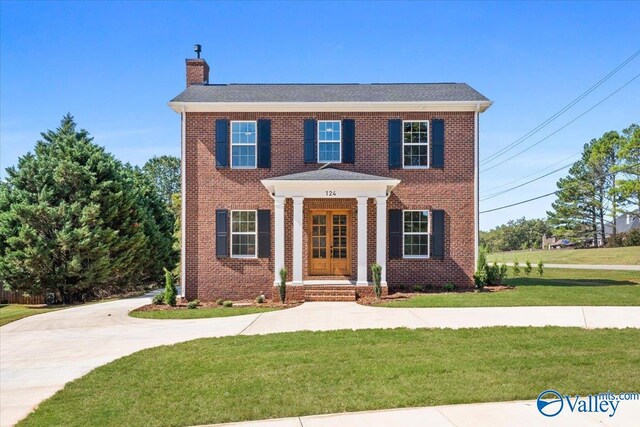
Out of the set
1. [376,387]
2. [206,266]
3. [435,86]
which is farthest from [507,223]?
[376,387]

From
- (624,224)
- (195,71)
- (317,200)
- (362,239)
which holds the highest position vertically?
(195,71)

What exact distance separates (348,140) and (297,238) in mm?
4076

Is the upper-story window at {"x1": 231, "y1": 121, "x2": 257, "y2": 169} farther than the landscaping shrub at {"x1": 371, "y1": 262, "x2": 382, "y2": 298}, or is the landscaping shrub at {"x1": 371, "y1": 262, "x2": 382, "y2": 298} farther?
the upper-story window at {"x1": 231, "y1": 121, "x2": 257, "y2": 169}

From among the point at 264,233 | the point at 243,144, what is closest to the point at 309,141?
the point at 243,144

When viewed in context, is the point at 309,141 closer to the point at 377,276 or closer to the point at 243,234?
the point at 243,234

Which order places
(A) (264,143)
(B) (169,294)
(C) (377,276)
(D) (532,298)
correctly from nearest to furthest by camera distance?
(D) (532,298) < (B) (169,294) < (C) (377,276) < (A) (264,143)

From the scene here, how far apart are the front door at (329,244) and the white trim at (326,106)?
3.70 meters

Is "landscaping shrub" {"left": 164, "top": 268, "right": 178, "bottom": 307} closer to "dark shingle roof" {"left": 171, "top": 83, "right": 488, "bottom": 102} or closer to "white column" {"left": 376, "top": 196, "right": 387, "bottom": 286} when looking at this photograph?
"dark shingle roof" {"left": 171, "top": 83, "right": 488, "bottom": 102}

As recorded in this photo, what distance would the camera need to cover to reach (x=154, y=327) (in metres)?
12.5

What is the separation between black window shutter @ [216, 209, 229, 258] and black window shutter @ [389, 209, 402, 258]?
5.65 metres

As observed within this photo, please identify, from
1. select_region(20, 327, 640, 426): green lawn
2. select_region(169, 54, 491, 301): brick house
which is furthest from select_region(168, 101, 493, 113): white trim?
select_region(20, 327, 640, 426): green lawn

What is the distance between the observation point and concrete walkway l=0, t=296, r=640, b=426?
8898 mm
